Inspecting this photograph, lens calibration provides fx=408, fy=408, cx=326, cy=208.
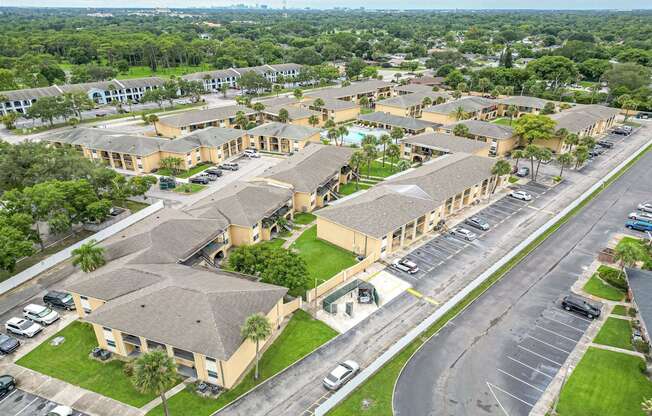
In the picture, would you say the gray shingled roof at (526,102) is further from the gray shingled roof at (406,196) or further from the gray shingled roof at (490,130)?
the gray shingled roof at (406,196)

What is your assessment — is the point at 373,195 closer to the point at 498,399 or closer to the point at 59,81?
the point at 498,399

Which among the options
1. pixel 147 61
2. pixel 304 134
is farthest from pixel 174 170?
pixel 147 61

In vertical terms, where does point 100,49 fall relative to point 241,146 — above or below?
above

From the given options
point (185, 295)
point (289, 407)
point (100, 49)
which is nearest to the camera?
point (289, 407)

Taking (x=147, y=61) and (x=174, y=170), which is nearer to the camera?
(x=174, y=170)

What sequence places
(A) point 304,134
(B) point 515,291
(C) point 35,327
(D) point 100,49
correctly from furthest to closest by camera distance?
(D) point 100,49, (A) point 304,134, (B) point 515,291, (C) point 35,327

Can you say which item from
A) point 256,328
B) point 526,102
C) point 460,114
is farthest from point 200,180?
point 526,102
